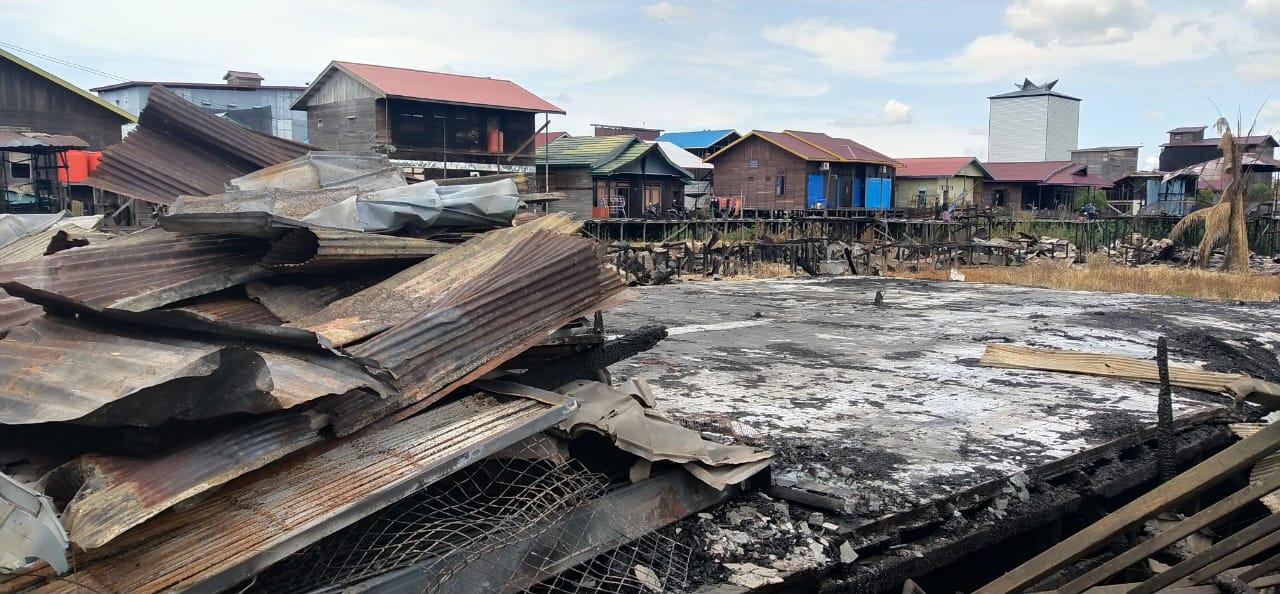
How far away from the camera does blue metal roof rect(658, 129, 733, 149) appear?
44.1 m

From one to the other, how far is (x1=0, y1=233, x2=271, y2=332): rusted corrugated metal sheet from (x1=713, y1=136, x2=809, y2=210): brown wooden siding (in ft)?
107

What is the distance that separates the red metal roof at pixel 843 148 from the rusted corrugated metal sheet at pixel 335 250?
3399 cm

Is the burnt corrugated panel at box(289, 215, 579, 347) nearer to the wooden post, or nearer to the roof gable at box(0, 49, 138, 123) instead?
the wooden post

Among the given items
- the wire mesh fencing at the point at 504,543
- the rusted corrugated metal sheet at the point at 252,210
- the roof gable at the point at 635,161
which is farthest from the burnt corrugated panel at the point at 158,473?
the roof gable at the point at 635,161

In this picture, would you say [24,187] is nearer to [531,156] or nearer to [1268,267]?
[531,156]

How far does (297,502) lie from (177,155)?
319cm

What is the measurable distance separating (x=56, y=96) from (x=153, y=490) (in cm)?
2426

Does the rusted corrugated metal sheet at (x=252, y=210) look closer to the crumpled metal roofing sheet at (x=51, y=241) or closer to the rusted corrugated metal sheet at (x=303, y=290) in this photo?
the rusted corrugated metal sheet at (x=303, y=290)

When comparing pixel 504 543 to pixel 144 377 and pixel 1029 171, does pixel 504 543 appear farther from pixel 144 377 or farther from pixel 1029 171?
pixel 1029 171

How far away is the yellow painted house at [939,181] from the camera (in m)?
41.6

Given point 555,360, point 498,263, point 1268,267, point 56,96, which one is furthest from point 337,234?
point 1268,267

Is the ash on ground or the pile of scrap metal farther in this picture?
the ash on ground

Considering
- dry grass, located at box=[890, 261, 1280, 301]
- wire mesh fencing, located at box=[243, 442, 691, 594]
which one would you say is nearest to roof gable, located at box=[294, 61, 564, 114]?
dry grass, located at box=[890, 261, 1280, 301]

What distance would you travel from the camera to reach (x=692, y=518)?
382cm
